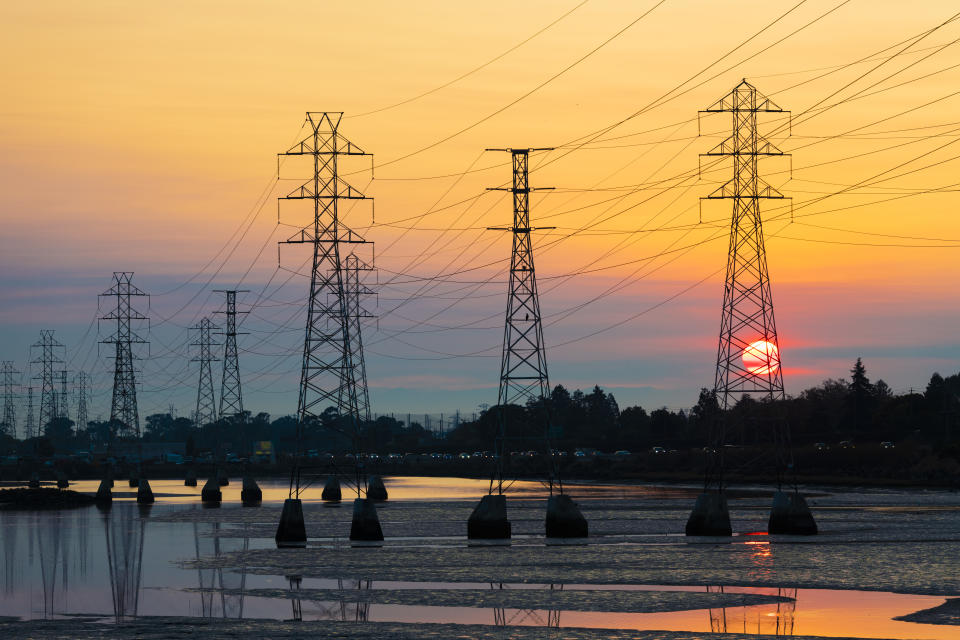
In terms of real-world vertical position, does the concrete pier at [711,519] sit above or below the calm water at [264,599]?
above

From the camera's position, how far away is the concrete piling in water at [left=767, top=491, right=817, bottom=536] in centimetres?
5988

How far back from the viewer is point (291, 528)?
200 feet

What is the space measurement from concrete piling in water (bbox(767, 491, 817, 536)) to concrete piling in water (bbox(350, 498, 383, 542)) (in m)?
18.1

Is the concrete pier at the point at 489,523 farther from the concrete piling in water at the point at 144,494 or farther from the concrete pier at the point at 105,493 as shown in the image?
the concrete pier at the point at 105,493

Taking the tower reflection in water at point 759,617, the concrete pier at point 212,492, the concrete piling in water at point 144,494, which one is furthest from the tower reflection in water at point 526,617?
the concrete pier at point 212,492

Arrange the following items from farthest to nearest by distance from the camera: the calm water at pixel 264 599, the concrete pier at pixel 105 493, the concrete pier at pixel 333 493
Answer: the concrete pier at pixel 105 493
the concrete pier at pixel 333 493
the calm water at pixel 264 599

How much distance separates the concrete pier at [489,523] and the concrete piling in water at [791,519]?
1246 centimetres

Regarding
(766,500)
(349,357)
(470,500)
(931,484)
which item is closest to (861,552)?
(349,357)

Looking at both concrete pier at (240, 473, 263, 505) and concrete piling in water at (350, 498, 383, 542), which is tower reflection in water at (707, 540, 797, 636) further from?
concrete pier at (240, 473, 263, 505)

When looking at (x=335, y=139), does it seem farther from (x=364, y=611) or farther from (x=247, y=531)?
(x=364, y=611)

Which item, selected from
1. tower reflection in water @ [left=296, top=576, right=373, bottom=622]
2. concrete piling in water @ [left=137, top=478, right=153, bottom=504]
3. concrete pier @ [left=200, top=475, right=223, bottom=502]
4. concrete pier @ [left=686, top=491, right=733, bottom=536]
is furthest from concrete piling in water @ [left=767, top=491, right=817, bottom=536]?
concrete pier @ [left=200, top=475, right=223, bottom=502]

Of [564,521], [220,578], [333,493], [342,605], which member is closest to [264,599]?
[342,605]

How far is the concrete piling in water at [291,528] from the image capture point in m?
60.5

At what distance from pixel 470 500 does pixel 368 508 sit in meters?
63.6
